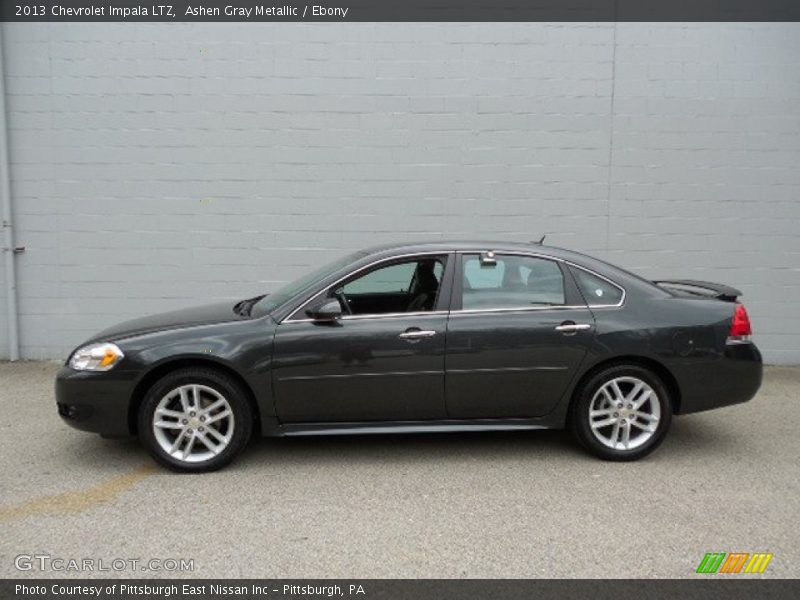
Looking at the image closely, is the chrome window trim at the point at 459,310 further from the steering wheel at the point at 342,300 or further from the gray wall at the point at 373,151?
the gray wall at the point at 373,151

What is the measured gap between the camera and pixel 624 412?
14.8ft

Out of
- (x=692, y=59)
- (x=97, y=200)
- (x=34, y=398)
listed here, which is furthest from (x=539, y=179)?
(x=34, y=398)

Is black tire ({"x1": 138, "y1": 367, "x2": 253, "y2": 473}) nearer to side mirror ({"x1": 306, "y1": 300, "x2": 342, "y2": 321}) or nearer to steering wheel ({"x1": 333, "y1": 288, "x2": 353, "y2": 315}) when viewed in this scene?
side mirror ({"x1": 306, "y1": 300, "x2": 342, "y2": 321})

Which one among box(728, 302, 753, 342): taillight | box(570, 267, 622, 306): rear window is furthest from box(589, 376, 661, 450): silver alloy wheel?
box(728, 302, 753, 342): taillight

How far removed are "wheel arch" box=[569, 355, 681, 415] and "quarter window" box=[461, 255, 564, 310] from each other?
505 millimetres

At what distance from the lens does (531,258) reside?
4676 mm

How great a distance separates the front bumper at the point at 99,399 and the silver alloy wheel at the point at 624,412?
306 centimetres

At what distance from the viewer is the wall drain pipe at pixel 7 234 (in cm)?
730

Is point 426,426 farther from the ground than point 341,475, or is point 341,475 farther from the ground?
point 426,426
